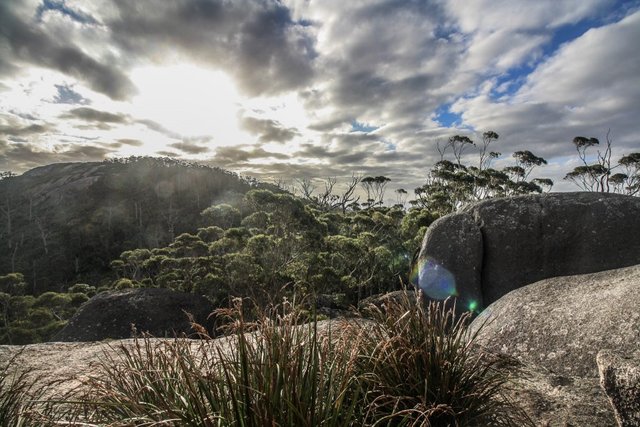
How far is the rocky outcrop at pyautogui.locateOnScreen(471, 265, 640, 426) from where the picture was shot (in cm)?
299

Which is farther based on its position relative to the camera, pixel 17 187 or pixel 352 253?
pixel 17 187

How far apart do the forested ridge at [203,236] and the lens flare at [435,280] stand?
1.33 m

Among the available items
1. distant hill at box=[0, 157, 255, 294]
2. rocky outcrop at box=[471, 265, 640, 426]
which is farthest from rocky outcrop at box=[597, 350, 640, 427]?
distant hill at box=[0, 157, 255, 294]

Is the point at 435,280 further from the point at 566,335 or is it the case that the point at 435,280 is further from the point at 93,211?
the point at 93,211

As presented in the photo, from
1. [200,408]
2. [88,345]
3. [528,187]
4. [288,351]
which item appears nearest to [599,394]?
[288,351]

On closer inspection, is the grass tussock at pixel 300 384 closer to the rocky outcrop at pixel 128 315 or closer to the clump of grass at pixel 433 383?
the clump of grass at pixel 433 383

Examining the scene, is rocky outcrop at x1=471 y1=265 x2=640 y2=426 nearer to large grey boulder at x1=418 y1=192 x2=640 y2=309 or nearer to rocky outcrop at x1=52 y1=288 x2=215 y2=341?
large grey boulder at x1=418 y1=192 x2=640 y2=309

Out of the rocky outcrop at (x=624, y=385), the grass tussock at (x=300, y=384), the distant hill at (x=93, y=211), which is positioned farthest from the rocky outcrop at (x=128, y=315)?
the distant hill at (x=93, y=211)

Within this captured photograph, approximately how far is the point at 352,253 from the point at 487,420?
1878cm

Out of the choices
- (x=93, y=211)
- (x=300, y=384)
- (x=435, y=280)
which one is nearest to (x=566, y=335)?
(x=300, y=384)

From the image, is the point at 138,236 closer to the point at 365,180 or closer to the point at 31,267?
the point at 31,267

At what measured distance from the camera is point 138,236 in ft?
222

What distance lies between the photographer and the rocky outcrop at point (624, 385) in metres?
2.28

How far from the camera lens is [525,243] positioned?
11375 mm
